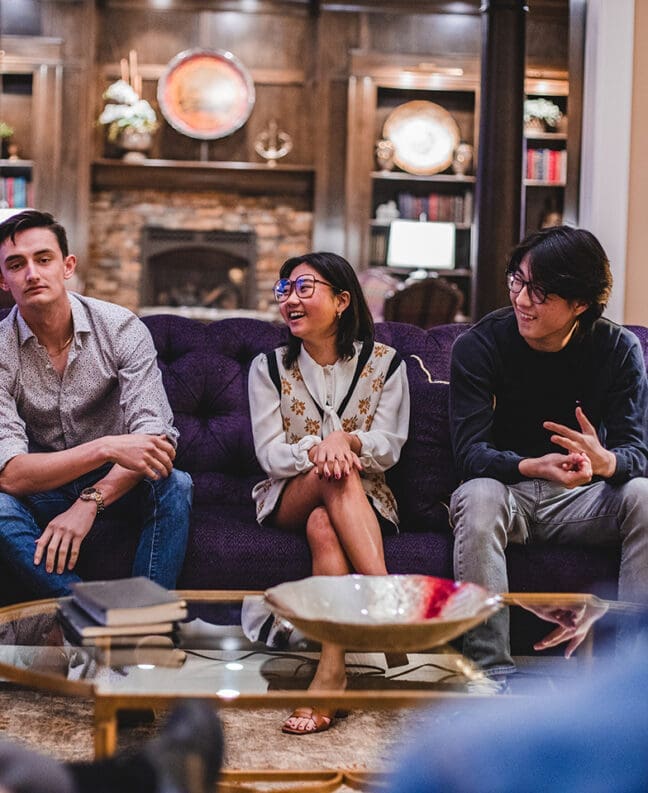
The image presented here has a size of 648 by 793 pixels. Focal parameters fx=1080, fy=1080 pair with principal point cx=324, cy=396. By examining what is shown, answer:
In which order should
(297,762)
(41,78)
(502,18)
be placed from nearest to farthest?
(297,762)
(502,18)
(41,78)

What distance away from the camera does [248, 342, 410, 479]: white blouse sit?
2.49m

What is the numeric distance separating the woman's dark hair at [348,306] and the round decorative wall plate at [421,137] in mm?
5110

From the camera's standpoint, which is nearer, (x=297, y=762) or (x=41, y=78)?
(x=297, y=762)

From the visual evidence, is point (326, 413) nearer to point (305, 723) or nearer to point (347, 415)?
point (347, 415)

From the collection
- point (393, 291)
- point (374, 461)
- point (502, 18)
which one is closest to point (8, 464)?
point (374, 461)

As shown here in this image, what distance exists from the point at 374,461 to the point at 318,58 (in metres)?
5.83

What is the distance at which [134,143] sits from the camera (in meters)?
7.68

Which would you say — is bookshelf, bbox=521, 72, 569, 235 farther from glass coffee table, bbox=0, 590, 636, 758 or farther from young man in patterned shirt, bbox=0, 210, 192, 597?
glass coffee table, bbox=0, 590, 636, 758

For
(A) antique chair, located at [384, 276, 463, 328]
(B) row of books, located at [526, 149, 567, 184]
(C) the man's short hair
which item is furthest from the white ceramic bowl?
(B) row of books, located at [526, 149, 567, 184]

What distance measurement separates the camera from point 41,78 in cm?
753

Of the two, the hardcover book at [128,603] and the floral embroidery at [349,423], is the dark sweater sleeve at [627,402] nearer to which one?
the floral embroidery at [349,423]

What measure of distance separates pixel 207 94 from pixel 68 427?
5687 mm

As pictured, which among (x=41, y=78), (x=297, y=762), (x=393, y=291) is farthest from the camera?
(x=41, y=78)

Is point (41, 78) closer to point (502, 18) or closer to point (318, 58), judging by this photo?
point (318, 58)
